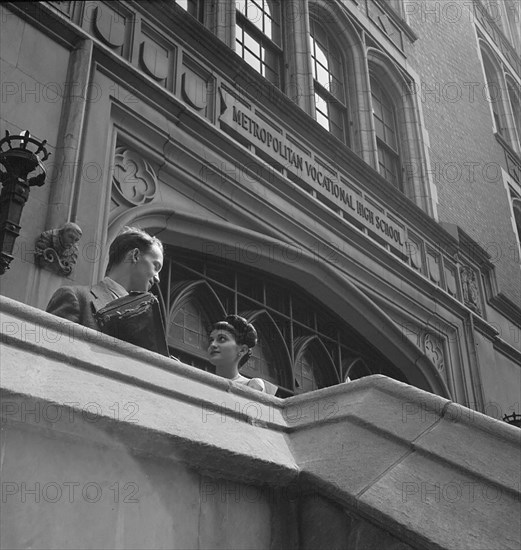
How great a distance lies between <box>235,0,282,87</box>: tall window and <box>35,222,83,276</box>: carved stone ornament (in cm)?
521

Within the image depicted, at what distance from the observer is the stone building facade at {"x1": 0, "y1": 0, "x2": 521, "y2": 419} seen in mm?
6199

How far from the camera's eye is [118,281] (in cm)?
317

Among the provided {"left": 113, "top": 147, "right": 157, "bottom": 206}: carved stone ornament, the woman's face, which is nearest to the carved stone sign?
{"left": 113, "top": 147, "right": 157, "bottom": 206}: carved stone ornament

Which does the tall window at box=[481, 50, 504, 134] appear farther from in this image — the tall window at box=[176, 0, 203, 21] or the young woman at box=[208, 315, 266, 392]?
the young woman at box=[208, 315, 266, 392]

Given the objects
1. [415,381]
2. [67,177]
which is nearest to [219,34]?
[67,177]

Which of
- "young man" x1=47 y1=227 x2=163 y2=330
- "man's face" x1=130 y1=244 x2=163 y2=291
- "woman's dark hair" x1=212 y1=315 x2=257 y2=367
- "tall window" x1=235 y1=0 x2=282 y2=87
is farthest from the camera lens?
"tall window" x1=235 y1=0 x2=282 y2=87

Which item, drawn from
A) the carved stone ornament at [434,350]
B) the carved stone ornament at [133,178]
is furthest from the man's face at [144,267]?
the carved stone ornament at [434,350]

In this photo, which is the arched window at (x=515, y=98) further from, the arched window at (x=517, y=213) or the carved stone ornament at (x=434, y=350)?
the carved stone ornament at (x=434, y=350)

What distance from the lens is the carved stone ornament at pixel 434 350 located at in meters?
10.6

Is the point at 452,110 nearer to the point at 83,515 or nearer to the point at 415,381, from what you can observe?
the point at 415,381

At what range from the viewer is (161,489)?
2240 mm

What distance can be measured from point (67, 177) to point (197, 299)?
2.43m

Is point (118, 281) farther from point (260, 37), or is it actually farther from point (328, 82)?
point (328, 82)

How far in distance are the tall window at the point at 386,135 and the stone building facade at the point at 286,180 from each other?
42 mm
